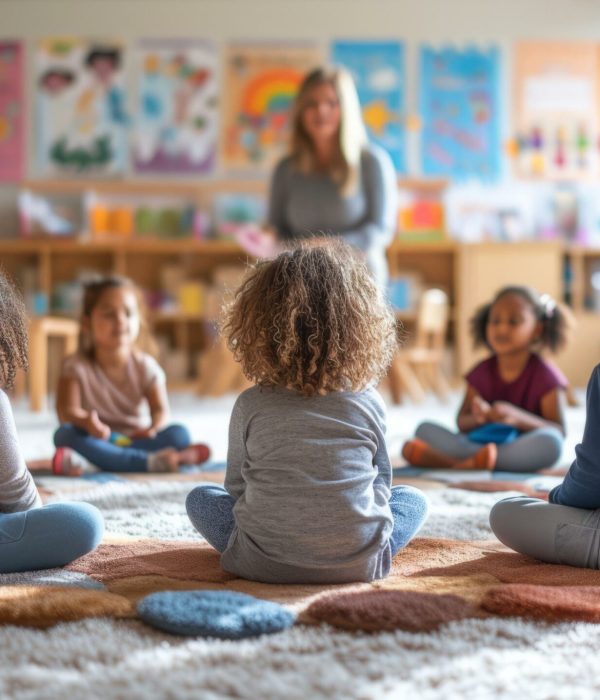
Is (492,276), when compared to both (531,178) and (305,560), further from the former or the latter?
(305,560)

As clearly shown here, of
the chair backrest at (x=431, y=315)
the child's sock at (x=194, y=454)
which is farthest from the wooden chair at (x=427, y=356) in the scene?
the child's sock at (x=194, y=454)

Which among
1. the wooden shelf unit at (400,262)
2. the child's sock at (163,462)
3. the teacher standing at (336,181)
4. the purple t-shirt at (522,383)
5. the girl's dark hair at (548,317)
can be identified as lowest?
the child's sock at (163,462)

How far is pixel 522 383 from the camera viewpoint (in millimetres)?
2311

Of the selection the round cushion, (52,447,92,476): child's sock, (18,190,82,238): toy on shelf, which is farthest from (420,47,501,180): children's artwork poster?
the round cushion

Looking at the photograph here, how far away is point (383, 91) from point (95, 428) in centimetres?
395

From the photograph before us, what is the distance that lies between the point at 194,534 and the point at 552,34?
16.5ft

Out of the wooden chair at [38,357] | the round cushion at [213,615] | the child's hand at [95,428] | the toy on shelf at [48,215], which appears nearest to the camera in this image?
the round cushion at [213,615]

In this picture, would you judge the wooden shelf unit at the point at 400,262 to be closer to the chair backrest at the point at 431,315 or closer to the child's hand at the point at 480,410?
the chair backrest at the point at 431,315

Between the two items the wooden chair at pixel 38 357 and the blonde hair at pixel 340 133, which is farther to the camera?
the wooden chair at pixel 38 357

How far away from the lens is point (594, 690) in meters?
0.79

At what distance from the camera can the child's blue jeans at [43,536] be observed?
1.18 metres

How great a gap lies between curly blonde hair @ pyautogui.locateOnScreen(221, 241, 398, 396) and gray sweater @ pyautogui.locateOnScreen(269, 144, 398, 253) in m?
1.79

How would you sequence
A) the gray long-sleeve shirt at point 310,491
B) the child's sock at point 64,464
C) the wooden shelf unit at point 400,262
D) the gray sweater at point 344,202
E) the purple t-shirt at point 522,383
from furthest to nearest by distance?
the wooden shelf unit at point 400,262, the gray sweater at point 344,202, the purple t-shirt at point 522,383, the child's sock at point 64,464, the gray long-sleeve shirt at point 310,491

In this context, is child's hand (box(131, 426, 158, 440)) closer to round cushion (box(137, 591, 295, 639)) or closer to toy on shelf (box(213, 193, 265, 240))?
round cushion (box(137, 591, 295, 639))
